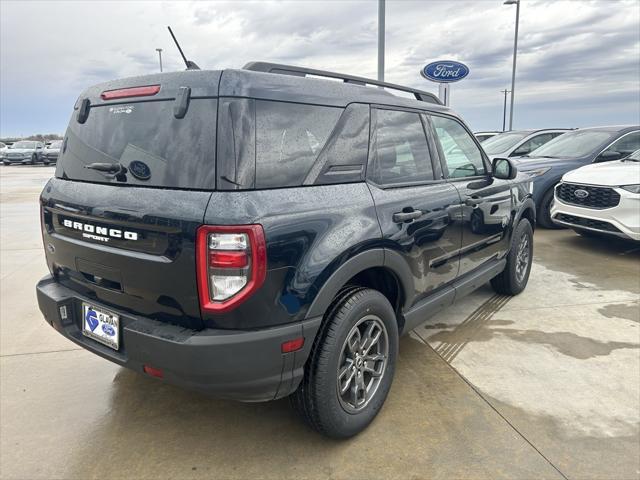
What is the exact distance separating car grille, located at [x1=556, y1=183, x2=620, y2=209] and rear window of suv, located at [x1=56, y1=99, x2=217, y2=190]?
5.73m

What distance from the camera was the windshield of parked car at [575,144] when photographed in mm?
8102

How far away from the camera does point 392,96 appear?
2979 mm

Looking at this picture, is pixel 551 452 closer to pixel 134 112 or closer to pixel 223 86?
pixel 223 86

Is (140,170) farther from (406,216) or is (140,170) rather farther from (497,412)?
(497,412)

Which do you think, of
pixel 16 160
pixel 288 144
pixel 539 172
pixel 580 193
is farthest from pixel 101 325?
pixel 16 160

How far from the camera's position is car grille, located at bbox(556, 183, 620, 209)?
19.8 feet

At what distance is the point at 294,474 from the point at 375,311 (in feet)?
2.96

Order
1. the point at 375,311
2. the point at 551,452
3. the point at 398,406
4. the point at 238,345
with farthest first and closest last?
the point at 398,406 → the point at 375,311 → the point at 551,452 → the point at 238,345

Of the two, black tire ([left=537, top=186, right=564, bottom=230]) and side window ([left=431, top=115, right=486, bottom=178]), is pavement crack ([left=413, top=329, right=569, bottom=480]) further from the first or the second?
black tire ([left=537, top=186, right=564, bottom=230])

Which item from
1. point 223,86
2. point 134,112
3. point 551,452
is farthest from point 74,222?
point 551,452

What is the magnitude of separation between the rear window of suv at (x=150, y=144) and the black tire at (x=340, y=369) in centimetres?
91

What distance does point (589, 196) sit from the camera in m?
6.32

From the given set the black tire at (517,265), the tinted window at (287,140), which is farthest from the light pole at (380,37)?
the tinted window at (287,140)

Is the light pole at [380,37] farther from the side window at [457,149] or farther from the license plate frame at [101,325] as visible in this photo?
the license plate frame at [101,325]
